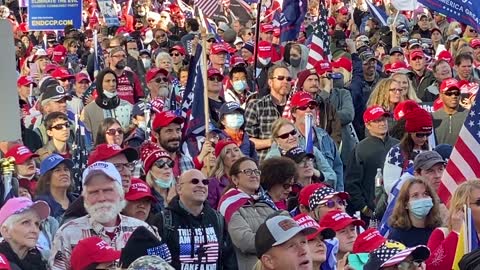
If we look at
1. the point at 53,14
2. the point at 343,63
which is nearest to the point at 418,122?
the point at 343,63

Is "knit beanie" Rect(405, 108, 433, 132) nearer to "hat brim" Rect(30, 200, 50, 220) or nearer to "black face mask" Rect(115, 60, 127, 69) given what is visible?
"hat brim" Rect(30, 200, 50, 220)

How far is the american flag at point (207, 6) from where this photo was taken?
19.7m

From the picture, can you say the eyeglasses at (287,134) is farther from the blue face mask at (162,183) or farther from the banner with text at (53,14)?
the banner with text at (53,14)

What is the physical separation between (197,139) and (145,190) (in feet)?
12.7

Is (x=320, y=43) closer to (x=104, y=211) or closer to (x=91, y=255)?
(x=104, y=211)

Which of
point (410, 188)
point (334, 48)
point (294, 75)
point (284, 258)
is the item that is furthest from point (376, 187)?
point (334, 48)

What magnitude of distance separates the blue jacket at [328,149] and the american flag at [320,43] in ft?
11.1

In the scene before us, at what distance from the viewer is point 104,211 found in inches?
376

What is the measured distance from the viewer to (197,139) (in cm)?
1432

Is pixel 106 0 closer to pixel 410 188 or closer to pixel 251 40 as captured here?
pixel 251 40

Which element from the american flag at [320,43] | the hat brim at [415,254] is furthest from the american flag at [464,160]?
the american flag at [320,43]

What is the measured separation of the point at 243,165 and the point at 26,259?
7.92 ft

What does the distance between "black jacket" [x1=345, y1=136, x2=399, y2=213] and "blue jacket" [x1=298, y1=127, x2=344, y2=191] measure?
152mm

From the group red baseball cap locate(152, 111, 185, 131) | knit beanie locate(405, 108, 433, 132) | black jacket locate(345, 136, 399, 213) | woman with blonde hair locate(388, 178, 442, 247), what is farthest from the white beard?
black jacket locate(345, 136, 399, 213)
